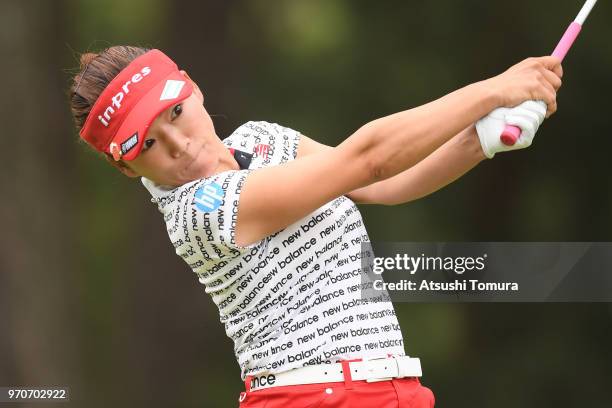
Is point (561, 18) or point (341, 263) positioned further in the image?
point (561, 18)

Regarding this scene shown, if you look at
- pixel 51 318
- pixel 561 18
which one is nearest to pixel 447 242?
pixel 561 18

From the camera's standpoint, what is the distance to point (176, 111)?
2.26 meters

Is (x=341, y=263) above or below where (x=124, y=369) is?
below

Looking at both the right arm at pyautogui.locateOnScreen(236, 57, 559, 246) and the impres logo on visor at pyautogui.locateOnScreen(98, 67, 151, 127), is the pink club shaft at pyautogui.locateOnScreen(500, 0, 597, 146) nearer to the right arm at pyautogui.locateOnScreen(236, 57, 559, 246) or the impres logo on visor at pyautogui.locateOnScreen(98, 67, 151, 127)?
the right arm at pyautogui.locateOnScreen(236, 57, 559, 246)

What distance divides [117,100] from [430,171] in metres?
0.75

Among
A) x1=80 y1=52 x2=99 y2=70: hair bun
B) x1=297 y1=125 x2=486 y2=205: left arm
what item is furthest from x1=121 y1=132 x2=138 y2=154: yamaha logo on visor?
x1=297 y1=125 x2=486 y2=205: left arm

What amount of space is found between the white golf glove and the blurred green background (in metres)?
2.00

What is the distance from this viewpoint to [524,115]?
80.6 inches

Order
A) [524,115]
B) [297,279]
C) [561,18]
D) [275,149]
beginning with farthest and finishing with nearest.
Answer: [561,18] < [275,149] < [297,279] < [524,115]

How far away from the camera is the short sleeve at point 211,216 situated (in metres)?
2.14

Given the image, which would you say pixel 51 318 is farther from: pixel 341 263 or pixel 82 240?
pixel 341 263

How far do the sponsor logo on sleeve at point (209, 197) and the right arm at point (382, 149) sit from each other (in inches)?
2.0

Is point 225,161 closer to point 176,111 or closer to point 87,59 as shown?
point 176,111

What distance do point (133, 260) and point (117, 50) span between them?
191 cm
